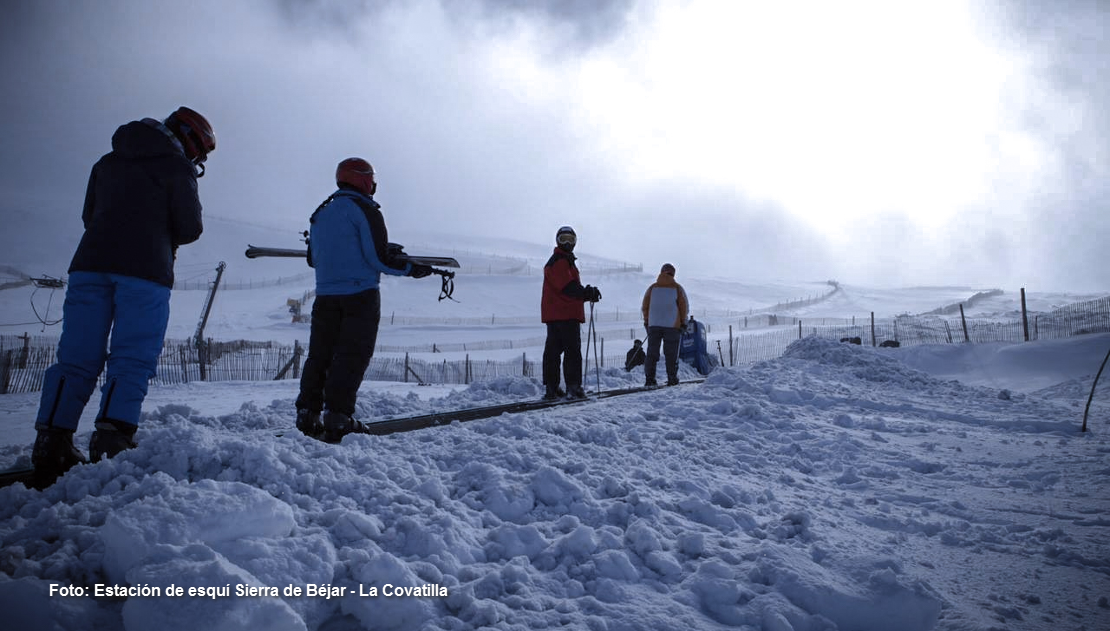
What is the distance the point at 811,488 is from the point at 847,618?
1622 millimetres

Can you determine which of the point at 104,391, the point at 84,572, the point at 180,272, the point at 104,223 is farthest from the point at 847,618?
the point at 180,272

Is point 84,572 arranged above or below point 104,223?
below

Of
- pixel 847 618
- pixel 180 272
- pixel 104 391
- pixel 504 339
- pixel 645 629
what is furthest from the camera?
pixel 180 272

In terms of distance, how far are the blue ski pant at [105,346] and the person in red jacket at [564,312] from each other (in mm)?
3940

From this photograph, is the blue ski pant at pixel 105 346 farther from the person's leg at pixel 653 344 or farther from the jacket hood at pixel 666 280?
the jacket hood at pixel 666 280

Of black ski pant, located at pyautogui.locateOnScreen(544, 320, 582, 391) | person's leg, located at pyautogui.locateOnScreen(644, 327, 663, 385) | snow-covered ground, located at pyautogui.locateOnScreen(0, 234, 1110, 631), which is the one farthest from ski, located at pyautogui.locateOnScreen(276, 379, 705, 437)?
person's leg, located at pyautogui.locateOnScreen(644, 327, 663, 385)

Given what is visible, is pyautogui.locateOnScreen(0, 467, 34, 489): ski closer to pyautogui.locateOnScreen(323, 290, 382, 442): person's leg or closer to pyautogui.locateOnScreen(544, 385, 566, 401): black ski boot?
pyautogui.locateOnScreen(323, 290, 382, 442): person's leg

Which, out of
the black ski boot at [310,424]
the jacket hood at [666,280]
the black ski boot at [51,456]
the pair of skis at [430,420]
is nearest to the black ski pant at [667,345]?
the jacket hood at [666,280]

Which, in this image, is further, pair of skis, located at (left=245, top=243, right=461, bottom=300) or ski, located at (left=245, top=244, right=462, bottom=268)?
ski, located at (left=245, top=244, right=462, bottom=268)

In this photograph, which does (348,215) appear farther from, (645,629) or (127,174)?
(645,629)

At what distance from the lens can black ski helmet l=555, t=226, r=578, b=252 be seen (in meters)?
6.40

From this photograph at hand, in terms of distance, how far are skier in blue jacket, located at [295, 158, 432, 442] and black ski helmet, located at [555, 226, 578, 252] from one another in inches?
112

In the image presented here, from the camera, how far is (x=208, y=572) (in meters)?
1.44

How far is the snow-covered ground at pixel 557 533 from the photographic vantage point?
1.60 metres
